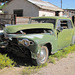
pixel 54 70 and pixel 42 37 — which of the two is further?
pixel 42 37

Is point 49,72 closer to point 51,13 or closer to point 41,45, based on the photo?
point 41,45

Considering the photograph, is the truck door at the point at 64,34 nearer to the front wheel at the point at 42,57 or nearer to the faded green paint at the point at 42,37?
the faded green paint at the point at 42,37

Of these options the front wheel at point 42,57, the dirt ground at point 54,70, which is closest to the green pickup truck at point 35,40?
the front wheel at point 42,57

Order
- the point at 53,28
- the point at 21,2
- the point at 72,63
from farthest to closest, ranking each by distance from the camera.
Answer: the point at 21,2 → the point at 53,28 → the point at 72,63

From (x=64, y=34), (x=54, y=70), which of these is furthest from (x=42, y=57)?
(x=64, y=34)

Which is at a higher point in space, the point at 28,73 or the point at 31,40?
the point at 31,40

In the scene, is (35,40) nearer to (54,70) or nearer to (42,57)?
(42,57)

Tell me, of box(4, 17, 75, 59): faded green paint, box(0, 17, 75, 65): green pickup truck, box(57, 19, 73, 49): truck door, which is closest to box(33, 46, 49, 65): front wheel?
box(0, 17, 75, 65): green pickup truck

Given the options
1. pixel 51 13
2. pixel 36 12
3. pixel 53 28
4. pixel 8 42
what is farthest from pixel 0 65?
pixel 51 13

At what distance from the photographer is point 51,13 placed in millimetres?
19594

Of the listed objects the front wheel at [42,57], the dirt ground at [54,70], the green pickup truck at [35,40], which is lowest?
the dirt ground at [54,70]

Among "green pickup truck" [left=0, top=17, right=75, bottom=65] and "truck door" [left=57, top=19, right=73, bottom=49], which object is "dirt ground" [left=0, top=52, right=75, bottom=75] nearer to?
"green pickup truck" [left=0, top=17, right=75, bottom=65]

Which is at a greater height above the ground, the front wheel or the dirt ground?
the front wheel

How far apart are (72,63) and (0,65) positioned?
94.9 inches
